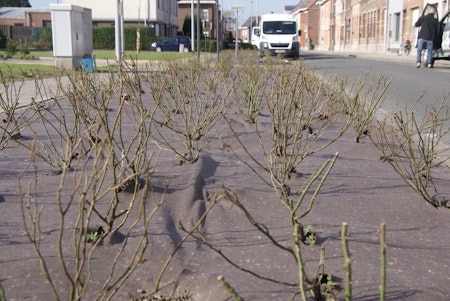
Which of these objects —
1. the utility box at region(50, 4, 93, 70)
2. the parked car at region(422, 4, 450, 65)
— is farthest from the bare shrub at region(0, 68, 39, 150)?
the parked car at region(422, 4, 450, 65)

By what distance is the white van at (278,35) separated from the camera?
30266 mm

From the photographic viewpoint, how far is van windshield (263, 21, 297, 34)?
102 feet

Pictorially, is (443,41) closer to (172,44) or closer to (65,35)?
(65,35)

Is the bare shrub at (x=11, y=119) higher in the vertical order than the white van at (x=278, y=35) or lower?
lower

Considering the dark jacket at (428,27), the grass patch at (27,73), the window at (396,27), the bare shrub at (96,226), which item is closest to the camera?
the bare shrub at (96,226)

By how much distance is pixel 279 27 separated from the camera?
31.2m

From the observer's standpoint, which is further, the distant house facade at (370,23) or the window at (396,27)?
the window at (396,27)

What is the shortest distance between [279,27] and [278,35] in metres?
0.87

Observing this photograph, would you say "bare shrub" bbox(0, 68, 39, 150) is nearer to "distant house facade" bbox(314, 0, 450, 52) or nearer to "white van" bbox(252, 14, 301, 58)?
"white van" bbox(252, 14, 301, 58)

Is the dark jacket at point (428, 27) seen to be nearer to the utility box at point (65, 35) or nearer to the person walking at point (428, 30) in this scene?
the person walking at point (428, 30)

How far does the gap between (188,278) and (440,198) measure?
6.72ft

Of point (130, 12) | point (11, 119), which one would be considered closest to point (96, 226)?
point (11, 119)

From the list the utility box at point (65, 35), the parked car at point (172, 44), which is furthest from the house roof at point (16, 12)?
the utility box at point (65, 35)

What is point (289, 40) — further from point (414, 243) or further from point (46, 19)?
point (46, 19)
